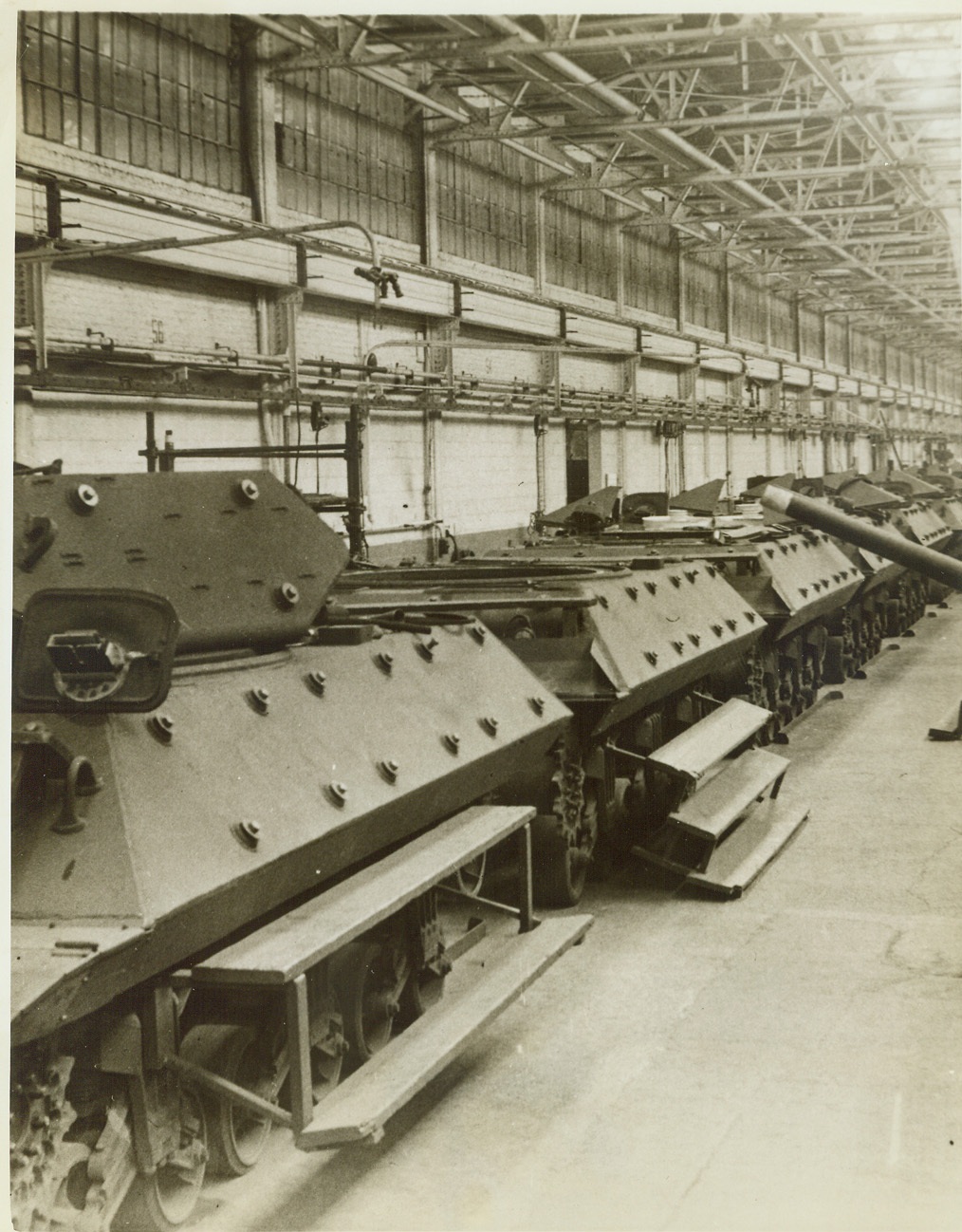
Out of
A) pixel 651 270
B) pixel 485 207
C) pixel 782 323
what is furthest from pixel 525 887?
pixel 782 323

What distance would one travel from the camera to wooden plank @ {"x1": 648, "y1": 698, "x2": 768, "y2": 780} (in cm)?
732

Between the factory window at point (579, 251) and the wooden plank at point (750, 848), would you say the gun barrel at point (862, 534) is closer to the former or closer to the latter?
the wooden plank at point (750, 848)

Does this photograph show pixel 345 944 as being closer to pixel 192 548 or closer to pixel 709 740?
pixel 192 548

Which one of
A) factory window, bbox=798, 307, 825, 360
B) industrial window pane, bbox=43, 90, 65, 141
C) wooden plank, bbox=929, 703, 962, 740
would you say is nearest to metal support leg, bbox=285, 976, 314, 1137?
wooden plank, bbox=929, 703, 962, 740

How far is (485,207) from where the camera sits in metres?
19.1

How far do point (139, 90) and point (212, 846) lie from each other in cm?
989

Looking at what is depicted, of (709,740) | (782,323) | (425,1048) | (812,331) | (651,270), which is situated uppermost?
(812,331)

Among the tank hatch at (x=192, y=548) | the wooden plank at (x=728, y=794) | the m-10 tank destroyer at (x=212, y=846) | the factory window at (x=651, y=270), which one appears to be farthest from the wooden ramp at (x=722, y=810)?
the factory window at (x=651, y=270)

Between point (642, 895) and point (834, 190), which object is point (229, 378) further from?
point (834, 190)

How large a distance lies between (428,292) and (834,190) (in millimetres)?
10582

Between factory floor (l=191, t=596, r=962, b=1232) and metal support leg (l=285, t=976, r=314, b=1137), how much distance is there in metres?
0.48

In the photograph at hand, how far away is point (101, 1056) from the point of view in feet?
11.7

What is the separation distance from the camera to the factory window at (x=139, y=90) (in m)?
10.8

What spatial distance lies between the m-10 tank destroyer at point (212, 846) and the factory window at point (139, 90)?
6.74 meters
